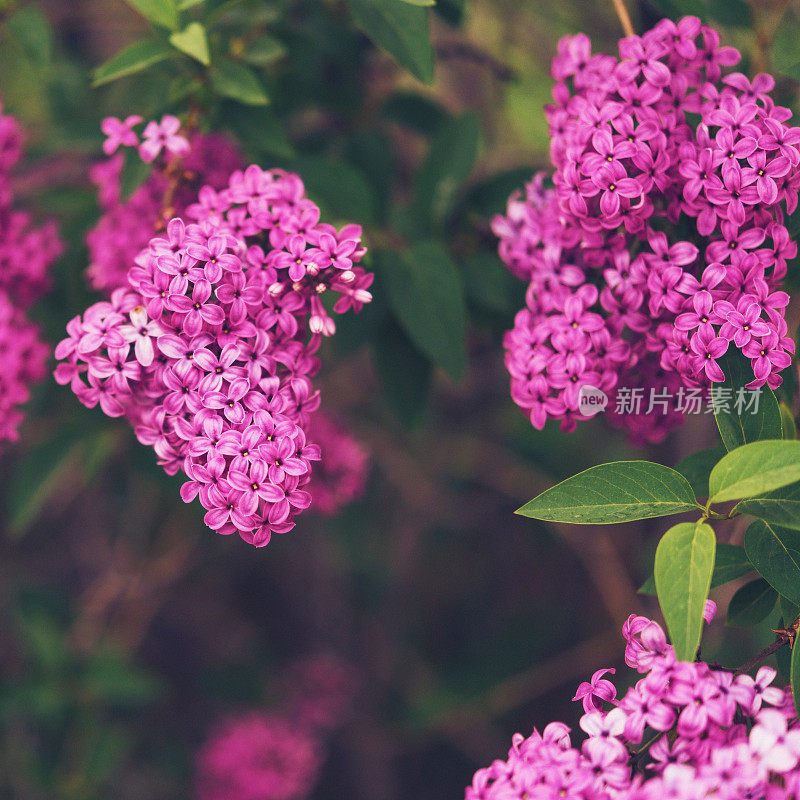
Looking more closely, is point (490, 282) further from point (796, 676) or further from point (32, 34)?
point (32, 34)

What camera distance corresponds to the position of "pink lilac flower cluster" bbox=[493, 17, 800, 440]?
143 centimetres

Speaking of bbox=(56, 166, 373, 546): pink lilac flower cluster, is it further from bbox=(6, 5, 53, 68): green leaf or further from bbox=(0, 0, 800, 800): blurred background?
bbox=(6, 5, 53, 68): green leaf

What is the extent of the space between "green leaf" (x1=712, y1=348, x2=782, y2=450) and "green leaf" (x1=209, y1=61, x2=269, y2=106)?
121 centimetres

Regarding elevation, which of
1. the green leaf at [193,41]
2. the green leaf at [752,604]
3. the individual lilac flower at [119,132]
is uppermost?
the green leaf at [193,41]

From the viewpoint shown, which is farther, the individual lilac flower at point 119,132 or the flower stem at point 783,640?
the individual lilac flower at point 119,132

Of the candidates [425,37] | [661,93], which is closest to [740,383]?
[661,93]

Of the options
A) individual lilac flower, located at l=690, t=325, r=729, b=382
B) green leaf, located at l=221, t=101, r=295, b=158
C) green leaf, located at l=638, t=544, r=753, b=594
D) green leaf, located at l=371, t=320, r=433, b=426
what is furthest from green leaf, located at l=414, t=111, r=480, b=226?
green leaf, located at l=638, t=544, r=753, b=594

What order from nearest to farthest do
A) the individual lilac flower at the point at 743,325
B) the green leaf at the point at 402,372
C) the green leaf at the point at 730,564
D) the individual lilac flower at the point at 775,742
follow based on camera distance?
the individual lilac flower at the point at 775,742 → the individual lilac flower at the point at 743,325 → the green leaf at the point at 730,564 → the green leaf at the point at 402,372

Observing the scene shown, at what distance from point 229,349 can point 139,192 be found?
2.79ft

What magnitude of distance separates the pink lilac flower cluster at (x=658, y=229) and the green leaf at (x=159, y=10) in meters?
0.90

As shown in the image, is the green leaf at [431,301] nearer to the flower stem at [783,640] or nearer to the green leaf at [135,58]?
the green leaf at [135,58]

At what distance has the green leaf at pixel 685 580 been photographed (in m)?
1.18

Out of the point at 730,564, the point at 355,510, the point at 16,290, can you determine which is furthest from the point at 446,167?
the point at 355,510

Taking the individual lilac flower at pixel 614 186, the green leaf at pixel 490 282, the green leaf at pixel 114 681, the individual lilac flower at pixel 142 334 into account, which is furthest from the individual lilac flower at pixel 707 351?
the green leaf at pixel 114 681
